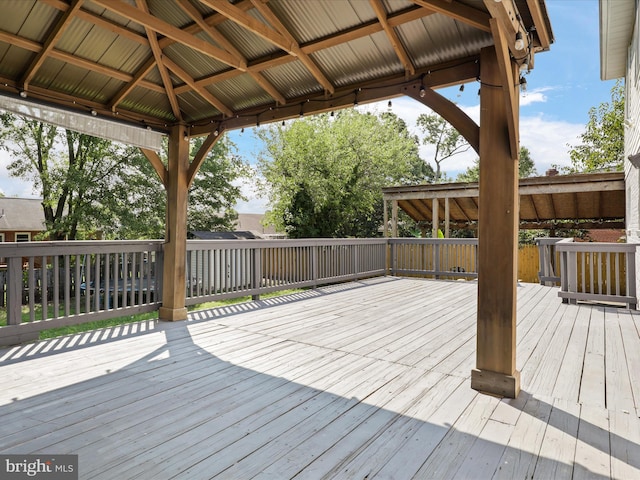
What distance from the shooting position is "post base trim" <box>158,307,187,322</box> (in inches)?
192

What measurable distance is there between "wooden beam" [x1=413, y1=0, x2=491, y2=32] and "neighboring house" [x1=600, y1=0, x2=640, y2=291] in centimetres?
381

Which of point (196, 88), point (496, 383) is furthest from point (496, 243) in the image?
point (196, 88)

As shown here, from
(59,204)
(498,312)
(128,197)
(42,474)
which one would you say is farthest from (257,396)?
(59,204)

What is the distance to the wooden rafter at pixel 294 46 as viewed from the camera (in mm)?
3150

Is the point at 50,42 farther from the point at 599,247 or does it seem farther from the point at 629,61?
the point at 629,61

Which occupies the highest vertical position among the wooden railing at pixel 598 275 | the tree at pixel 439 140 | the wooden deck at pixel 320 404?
the tree at pixel 439 140

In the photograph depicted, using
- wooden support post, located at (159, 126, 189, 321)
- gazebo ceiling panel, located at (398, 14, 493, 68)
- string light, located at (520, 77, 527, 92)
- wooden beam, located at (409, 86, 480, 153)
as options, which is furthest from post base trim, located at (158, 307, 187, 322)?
string light, located at (520, 77, 527, 92)

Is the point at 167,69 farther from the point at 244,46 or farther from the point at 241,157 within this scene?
the point at 241,157

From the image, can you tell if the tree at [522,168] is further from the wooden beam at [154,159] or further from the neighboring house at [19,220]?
the neighboring house at [19,220]

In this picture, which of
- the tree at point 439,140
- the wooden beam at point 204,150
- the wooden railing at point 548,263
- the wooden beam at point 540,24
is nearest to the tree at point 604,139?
the wooden railing at point 548,263

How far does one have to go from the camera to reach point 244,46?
12.1 feet

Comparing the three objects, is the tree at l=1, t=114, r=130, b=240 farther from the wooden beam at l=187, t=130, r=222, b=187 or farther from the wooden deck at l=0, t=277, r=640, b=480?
the wooden deck at l=0, t=277, r=640, b=480

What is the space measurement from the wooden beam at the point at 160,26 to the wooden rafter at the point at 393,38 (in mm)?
1438

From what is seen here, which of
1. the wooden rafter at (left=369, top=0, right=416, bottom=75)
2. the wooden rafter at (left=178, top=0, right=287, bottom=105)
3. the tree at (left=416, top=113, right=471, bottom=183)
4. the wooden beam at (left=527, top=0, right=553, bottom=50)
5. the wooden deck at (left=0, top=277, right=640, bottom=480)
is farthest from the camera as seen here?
the tree at (left=416, top=113, right=471, bottom=183)
